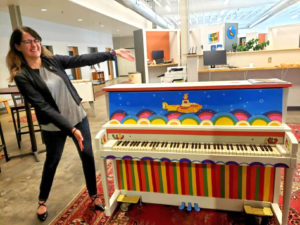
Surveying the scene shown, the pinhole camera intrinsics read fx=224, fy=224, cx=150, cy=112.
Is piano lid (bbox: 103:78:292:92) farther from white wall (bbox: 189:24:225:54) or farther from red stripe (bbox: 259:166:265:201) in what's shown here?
white wall (bbox: 189:24:225:54)

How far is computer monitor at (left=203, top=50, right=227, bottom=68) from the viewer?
15.5 ft

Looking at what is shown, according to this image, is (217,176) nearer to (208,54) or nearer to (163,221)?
(163,221)

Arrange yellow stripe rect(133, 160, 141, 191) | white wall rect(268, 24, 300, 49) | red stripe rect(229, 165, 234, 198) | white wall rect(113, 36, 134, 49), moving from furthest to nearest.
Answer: white wall rect(113, 36, 134, 49)
white wall rect(268, 24, 300, 49)
yellow stripe rect(133, 160, 141, 191)
red stripe rect(229, 165, 234, 198)

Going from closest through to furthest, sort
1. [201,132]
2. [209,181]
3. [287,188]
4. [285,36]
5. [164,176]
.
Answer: [287,188], [201,132], [209,181], [164,176], [285,36]

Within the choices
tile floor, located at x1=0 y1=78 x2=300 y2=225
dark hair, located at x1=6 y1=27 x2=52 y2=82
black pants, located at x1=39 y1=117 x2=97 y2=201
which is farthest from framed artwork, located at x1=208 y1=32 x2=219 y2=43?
dark hair, located at x1=6 y1=27 x2=52 y2=82

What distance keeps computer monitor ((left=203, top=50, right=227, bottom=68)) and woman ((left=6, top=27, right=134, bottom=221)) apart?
127 inches

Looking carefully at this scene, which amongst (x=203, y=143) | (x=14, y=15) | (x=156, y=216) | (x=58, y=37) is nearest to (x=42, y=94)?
(x=203, y=143)

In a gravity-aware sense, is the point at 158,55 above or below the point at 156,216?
above

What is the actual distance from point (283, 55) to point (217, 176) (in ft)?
13.3

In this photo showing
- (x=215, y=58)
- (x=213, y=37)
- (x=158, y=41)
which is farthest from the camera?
(x=158, y=41)

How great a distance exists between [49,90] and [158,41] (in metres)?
5.15

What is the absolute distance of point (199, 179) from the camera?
1897 mm

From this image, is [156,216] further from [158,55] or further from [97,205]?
[158,55]

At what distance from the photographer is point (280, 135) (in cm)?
152
